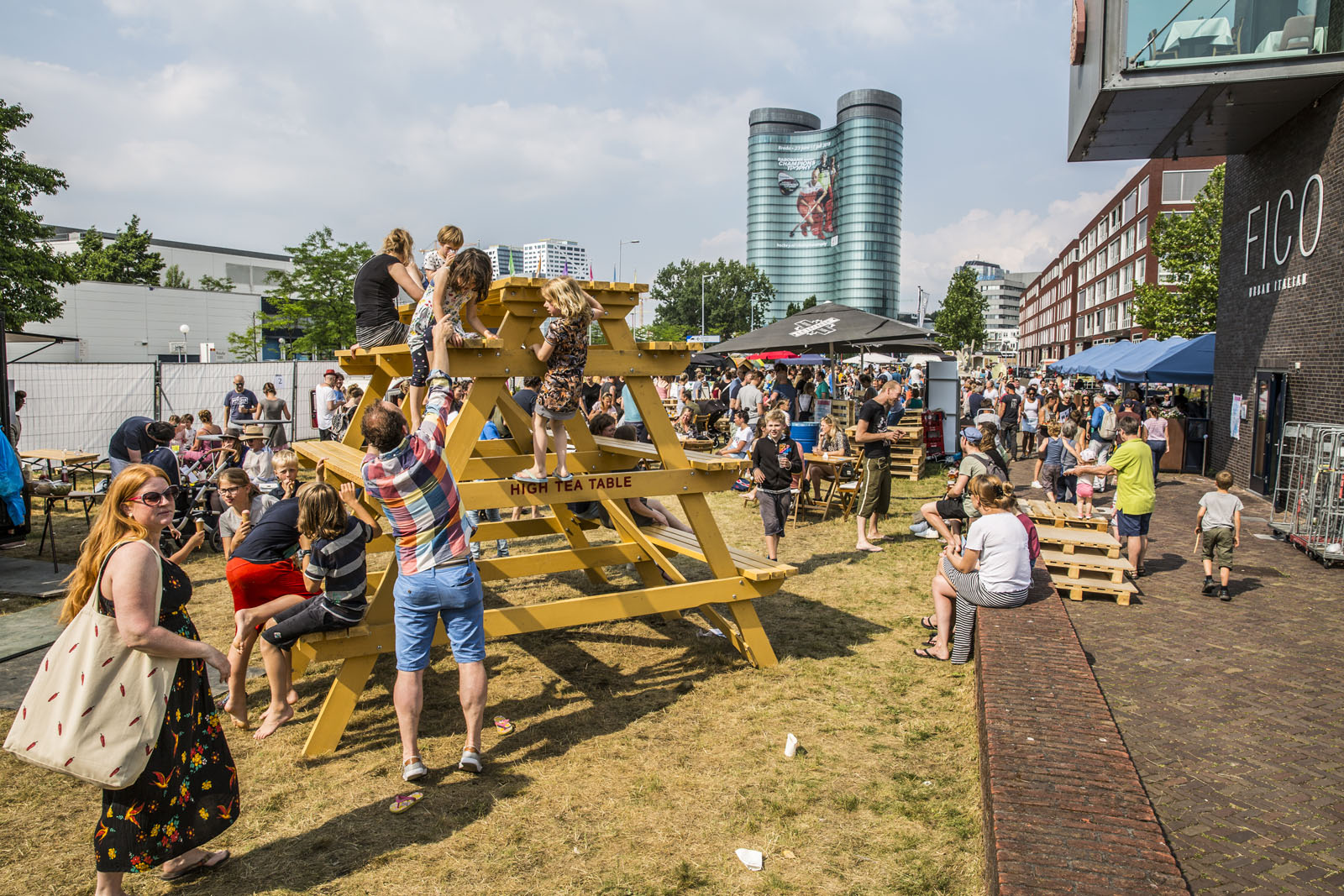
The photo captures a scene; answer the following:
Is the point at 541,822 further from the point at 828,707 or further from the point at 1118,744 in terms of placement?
the point at 1118,744

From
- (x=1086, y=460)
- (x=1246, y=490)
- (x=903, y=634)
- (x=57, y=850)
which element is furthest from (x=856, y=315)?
(x=57, y=850)

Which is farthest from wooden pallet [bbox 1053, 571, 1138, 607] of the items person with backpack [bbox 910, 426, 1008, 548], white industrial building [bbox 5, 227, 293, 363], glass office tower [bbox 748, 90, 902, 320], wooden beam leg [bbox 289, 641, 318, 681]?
glass office tower [bbox 748, 90, 902, 320]

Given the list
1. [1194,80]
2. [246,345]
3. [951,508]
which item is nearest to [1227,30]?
[1194,80]

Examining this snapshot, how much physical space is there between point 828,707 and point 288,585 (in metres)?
3.54

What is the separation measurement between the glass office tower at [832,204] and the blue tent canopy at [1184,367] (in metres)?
141

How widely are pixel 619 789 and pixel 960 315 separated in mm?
71901

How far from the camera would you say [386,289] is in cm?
569

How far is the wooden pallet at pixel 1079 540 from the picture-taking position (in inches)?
318

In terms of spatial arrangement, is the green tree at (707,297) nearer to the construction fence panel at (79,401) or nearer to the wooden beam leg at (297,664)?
the construction fence panel at (79,401)

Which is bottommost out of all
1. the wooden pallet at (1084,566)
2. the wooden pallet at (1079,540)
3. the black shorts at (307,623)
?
the wooden pallet at (1084,566)

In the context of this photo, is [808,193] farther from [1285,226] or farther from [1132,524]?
[1132,524]

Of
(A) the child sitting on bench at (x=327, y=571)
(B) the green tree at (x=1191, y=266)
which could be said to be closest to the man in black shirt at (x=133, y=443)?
(A) the child sitting on bench at (x=327, y=571)

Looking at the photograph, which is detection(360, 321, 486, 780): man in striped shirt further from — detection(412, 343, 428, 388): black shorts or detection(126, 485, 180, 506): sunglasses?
detection(126, 485, 180, 506): sunglasses

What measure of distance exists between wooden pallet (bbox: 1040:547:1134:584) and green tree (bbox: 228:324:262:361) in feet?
149
